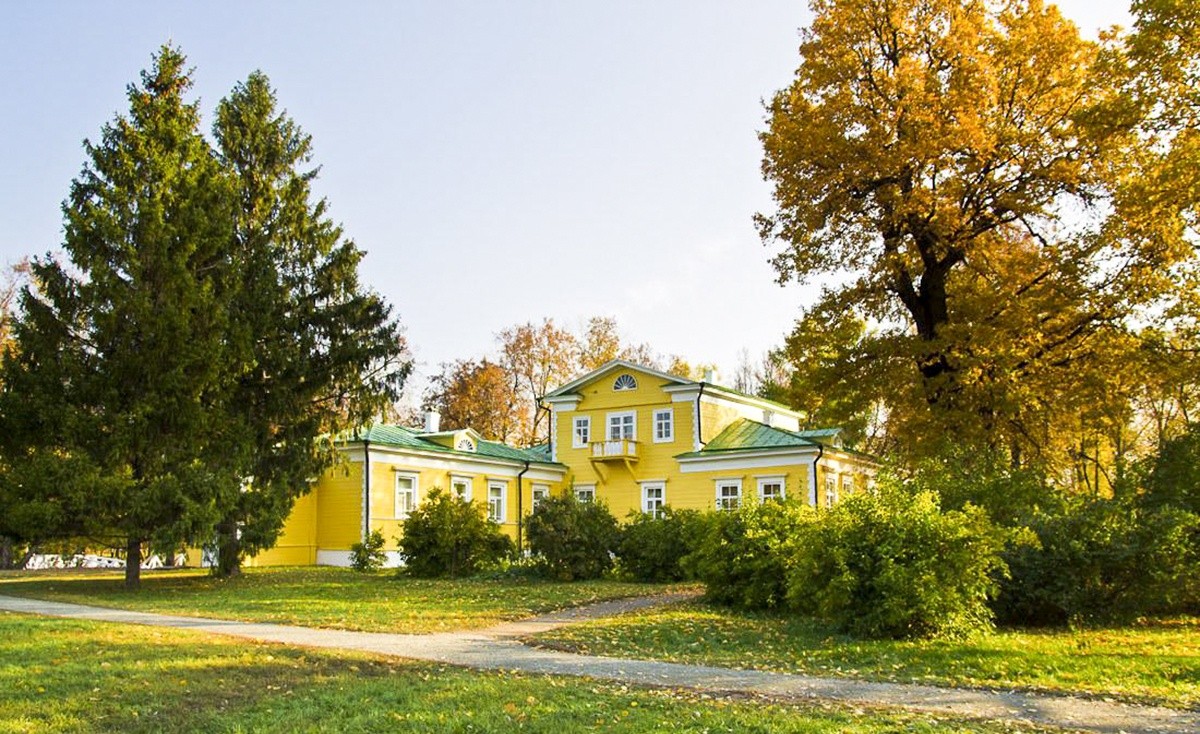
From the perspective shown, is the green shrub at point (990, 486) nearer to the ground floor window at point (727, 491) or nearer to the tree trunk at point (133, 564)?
the tree trunk at point (133, 564)

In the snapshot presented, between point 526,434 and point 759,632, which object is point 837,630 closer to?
point 759,632

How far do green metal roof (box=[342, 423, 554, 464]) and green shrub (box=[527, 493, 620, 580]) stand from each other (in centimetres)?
1001

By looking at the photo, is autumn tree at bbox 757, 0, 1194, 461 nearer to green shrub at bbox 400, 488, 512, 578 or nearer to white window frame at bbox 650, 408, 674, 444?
green shrub at bbox 400, 488, 512, 578

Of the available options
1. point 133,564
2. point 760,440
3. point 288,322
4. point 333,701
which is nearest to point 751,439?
point 760,440

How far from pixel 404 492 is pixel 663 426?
10.6m

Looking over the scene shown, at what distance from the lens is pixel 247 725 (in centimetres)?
753

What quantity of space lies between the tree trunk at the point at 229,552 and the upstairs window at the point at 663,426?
1824cm

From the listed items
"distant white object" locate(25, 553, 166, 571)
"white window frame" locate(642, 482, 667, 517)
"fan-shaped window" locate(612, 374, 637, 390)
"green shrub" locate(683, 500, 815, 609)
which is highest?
"fan-shaped window" locate(612, 374, 637, 390)

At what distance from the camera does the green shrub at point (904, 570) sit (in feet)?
40.4

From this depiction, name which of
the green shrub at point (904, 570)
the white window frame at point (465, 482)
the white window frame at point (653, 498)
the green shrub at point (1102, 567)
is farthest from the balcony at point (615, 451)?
the green shrub at point (904, 570)

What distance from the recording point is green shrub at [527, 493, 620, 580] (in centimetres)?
2348

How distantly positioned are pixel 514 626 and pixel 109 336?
1199cm

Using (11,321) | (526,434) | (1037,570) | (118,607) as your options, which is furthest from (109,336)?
Answer: (526,434)

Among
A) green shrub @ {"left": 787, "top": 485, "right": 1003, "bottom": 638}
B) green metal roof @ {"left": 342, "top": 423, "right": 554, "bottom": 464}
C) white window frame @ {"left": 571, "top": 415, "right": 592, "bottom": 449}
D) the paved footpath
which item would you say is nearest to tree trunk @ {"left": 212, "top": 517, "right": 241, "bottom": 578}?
green metal roof @ {"left": 342, "top": 423, "right": 554, "bottom": 464}
